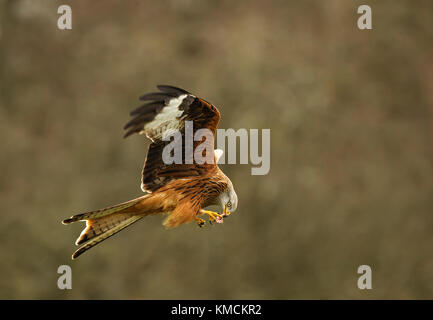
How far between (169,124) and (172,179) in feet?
1.45

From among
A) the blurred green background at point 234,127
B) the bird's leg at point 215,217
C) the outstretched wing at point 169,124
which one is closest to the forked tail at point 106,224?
the outstretched wing at point 169,124

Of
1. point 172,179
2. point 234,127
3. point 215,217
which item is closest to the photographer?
point 215,217

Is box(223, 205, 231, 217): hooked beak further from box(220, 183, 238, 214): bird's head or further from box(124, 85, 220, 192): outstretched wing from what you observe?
box(124, 85, 220, 192): outstretched wing

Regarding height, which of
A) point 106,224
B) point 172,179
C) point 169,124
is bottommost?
point 106,224

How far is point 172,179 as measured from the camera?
3705 mm

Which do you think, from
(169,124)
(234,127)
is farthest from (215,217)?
→ (234,127)

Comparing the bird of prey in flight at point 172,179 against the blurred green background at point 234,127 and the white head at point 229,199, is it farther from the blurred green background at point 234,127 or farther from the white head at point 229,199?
the blurred green background at point 234,127

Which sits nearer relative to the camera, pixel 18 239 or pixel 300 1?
pixel 18 239

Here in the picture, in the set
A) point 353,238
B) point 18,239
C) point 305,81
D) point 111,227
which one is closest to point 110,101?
point 18,239

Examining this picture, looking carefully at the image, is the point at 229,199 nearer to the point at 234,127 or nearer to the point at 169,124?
the point at 169,124

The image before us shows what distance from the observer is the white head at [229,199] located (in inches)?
134
